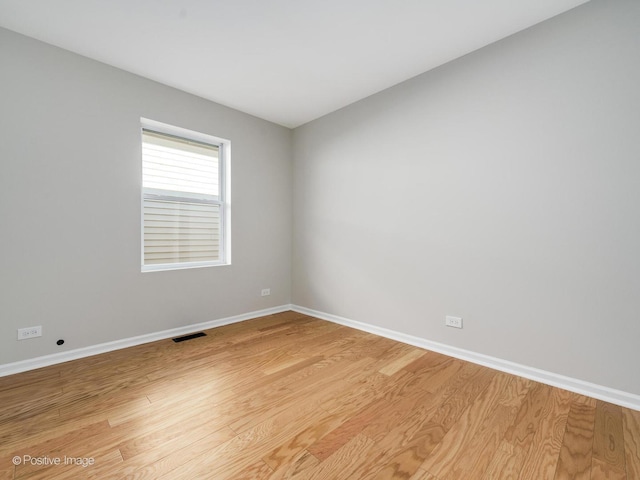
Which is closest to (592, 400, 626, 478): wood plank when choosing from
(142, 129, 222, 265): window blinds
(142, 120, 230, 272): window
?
(142, 120, 230, 272): window

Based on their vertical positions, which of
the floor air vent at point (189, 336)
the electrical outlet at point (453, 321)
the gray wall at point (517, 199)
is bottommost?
the floor air vent at point (189, 336)

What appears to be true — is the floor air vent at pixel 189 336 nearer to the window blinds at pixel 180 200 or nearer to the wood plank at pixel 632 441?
the window blinds at pixel 180 200

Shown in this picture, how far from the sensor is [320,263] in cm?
401

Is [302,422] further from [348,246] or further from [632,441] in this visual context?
Result: [348,246]

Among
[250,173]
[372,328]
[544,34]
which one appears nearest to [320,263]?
[372,328]

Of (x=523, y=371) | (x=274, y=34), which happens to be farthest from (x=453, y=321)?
(x=274, y=34)

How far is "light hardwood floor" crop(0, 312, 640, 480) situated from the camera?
140 centimetres

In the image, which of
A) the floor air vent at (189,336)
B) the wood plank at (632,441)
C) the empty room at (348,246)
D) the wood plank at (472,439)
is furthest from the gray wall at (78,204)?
the wood plank at (632,441)

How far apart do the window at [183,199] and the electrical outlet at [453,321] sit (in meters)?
2.74

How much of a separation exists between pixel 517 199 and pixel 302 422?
237 centimetres

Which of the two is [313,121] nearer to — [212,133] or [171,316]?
[212,133]

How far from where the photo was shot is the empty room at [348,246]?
163cm

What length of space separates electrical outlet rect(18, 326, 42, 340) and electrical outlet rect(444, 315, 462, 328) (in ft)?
12.1

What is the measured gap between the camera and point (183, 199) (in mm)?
3420
